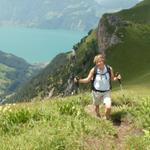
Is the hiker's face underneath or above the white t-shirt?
above

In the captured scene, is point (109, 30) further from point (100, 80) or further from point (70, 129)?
point (70, 129)

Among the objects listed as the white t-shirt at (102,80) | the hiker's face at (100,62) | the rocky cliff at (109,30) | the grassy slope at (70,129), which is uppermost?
the rocky cliff at (109,30)

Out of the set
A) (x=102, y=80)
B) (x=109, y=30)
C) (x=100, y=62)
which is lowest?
(x=102, y=80)

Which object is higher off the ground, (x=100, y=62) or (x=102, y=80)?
(x=100, y=62)

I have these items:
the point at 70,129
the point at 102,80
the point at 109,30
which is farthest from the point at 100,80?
the point at 109,30

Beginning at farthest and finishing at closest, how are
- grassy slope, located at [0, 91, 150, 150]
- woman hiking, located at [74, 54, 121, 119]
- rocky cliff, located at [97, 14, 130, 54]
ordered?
rocky cliff, located at [97, 14, 130, 54] < woman hiking, located at [74, 54, 121, 119] < grassy slope, located at [0, 91, 150, 150]

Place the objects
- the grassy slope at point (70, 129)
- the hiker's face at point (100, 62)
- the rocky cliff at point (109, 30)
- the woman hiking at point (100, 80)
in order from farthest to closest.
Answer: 1. the rocky cliff at point (109, 30)
2. the woman hiking at point (100, 80)
3. the hiker's face at point (100, 62)
4. the grassy slope at point (70, 129)

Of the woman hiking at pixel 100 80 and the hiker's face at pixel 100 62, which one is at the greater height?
the hiker's face at pixel 100 62

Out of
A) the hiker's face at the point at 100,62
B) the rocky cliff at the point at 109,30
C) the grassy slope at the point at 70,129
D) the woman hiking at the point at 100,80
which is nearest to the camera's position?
the grassy slope at the point at 70,129

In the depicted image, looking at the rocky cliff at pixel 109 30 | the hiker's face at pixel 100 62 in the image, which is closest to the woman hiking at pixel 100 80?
the hiker's face at pixel 100 62

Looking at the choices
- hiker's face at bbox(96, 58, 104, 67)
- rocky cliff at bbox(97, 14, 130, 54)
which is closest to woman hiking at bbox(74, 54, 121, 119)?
hiker's face at bbox(96, 58, 104, 67)

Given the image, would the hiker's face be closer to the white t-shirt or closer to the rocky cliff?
the white t-shirt

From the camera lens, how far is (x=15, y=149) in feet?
34.5

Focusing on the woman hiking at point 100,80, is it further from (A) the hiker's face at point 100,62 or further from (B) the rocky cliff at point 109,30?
(B) the rocky cliff at point 109,30
